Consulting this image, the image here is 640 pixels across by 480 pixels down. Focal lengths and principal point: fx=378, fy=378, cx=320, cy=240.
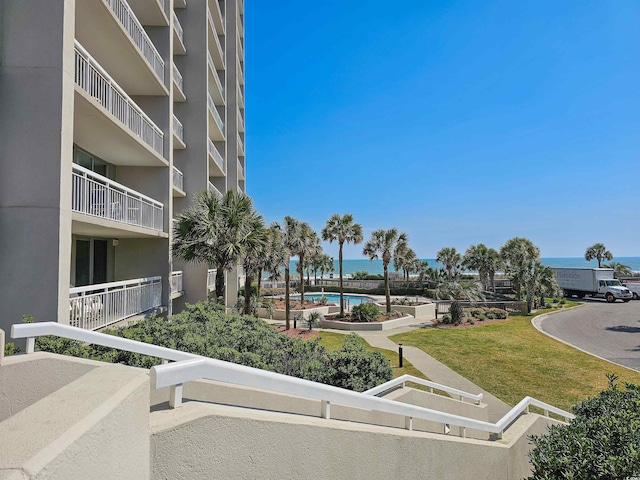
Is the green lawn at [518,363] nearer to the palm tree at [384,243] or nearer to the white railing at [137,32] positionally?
the palm tree at [384,243]

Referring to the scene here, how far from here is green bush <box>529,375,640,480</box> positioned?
13.6ft

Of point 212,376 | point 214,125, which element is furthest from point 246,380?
point 214,125

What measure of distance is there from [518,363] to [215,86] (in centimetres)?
2344

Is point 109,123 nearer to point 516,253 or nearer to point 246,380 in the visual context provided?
point 246,380

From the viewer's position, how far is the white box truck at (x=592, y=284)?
3972 cm

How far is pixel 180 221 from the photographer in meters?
16.0

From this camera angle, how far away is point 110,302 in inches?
413

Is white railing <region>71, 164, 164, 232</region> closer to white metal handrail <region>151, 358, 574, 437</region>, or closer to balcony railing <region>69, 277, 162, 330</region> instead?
balcony railing <region>69, 277, 162, 330</region>

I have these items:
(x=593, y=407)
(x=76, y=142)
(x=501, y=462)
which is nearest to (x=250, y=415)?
(x=501, y=462)

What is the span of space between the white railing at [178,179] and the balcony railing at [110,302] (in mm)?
6232

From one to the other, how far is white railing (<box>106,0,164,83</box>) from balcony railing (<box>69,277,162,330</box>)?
25.5 feet

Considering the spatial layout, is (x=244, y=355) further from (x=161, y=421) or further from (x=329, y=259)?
(x=329, y=259)

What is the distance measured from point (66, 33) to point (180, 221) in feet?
29.5

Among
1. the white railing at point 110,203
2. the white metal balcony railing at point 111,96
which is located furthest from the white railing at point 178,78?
the white railing at point 110,203
